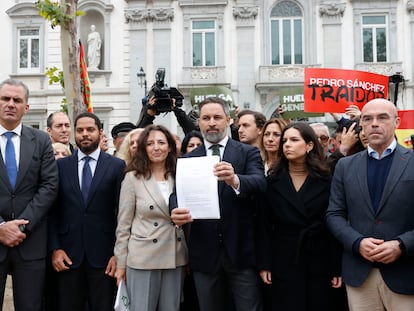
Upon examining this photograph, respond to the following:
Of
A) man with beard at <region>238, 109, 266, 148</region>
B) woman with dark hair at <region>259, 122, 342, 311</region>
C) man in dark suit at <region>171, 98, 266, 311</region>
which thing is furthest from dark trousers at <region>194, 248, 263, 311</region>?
man with beard at <region>238, 109, 266, 148</region>

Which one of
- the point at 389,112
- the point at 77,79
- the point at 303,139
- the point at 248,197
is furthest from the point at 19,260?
the point at 77,79

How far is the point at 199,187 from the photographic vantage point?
4070 millimetres

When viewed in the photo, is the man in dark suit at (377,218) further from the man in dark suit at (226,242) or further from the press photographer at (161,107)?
the press photographer at (161,107)

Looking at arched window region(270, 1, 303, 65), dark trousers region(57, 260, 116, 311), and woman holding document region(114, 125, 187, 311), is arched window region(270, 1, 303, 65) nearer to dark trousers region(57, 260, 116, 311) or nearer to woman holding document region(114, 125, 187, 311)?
woman holding document region(114, 125, 187, 311)

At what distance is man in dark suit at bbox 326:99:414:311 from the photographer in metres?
3.82

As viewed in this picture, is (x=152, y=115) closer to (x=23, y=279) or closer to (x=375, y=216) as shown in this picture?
(x=23, y=279)

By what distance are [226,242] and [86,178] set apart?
4.95 feet

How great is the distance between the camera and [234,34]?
22.5 metres

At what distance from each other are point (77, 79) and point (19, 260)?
233 inches

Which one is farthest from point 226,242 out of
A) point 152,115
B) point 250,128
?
point 152,115

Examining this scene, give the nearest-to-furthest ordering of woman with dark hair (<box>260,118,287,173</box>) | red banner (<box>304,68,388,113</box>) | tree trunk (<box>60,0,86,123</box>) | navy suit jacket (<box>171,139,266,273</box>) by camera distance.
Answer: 1. navy suit jacket (<box>171,139,266,273</box>)
2. woman with dark hair (<box>260,118,287,173</box>)
3. red banner (<box>304,68,388,113</box>)
4. tree trunk (<box>60,0,86,123</box>)

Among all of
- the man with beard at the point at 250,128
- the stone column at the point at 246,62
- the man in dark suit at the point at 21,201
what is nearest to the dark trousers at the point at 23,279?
the man in dark suit at the point at 21,201

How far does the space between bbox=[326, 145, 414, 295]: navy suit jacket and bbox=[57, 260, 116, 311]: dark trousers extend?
2134 mm

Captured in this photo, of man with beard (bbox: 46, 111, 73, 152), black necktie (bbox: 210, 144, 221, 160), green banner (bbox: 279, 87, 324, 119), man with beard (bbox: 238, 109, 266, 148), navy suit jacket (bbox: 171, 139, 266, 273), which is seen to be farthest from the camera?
green banner (bbox: 279, 87, 324, 119)
